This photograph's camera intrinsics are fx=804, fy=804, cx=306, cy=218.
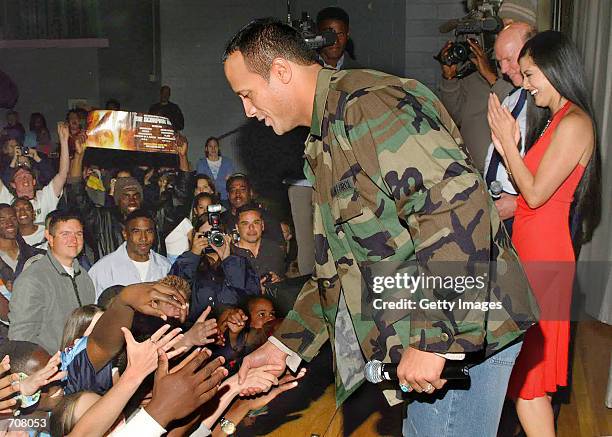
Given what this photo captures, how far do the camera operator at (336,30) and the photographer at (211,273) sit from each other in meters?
0.48

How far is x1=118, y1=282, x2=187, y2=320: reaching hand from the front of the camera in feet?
6.10

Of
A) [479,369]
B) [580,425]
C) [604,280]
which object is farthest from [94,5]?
[604,280]

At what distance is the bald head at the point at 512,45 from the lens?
77.9 inches

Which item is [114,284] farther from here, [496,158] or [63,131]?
[496,158]

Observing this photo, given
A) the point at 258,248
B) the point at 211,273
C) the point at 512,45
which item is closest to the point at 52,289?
the point at 211,273

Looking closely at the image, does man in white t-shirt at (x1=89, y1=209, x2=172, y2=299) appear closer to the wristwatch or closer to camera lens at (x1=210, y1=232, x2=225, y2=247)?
camera lens at (x1=210, y1=232, x2=225, y2=247)

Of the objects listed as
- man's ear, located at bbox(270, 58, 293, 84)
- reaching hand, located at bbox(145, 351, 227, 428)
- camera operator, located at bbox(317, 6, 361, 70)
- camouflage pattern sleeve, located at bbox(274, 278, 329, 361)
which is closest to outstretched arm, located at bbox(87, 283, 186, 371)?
reaching hand, located at bbox(145, 351, 227, 428)

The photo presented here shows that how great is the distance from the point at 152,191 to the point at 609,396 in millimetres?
Answer: 1404

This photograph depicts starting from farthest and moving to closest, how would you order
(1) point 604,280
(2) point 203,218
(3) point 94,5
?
(1) point 604,280
(2) point 203,218
(3) point 94,5

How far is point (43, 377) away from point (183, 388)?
1.06 feet

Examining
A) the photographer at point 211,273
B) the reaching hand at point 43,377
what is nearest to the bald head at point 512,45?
the photographer at point 211,273

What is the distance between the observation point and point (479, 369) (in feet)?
3.91

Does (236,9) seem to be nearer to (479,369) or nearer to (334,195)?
(334,195)

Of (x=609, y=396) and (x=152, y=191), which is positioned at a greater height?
(x=152, y=191)
